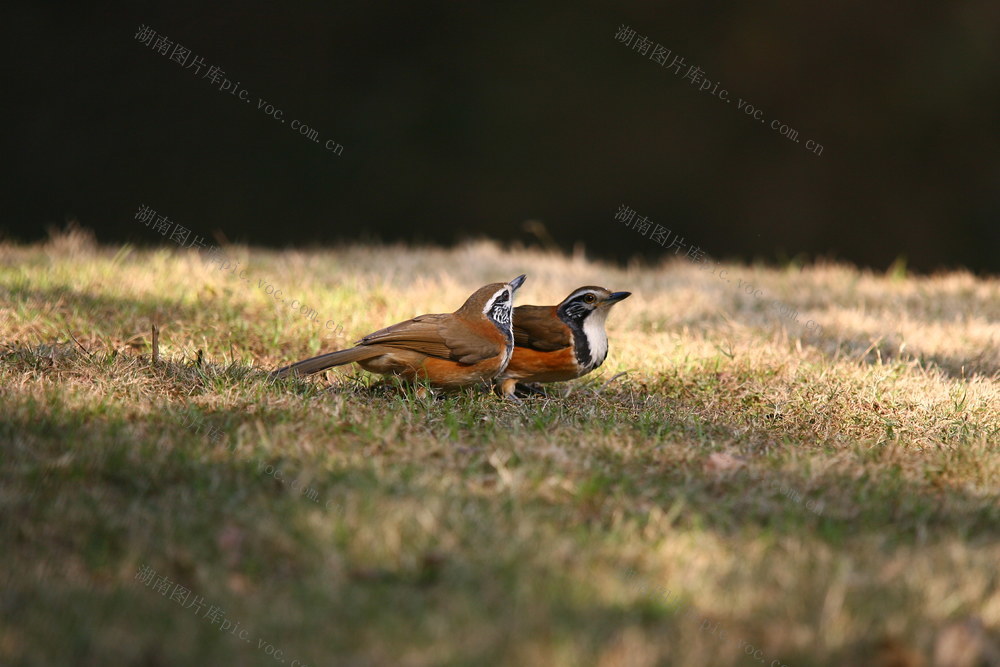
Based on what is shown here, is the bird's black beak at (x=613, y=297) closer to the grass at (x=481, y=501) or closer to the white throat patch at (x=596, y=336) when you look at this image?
the white throat patch at (x=596, y=336)

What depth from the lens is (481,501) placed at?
9.79 feet

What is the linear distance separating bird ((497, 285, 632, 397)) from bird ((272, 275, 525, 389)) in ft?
0.40

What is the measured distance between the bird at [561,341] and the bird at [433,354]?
12 centimetres

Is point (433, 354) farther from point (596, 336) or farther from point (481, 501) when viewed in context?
point (481, 501)

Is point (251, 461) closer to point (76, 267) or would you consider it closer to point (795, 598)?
point (795, 598)

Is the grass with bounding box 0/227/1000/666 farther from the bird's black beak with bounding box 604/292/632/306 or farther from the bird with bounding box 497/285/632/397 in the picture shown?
the bird's black beak with bounding box 604/292/632/306

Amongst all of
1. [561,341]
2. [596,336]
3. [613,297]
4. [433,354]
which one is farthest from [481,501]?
[613,297]

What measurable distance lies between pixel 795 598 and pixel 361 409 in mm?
1964

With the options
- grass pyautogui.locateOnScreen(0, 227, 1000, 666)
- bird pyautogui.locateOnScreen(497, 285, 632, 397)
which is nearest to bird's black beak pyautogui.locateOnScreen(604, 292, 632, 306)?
bird pyautogui.locateOnScreen(497, 285, 632, 397)

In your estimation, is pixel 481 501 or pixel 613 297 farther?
pixel 613 297

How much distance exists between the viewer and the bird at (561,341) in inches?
170

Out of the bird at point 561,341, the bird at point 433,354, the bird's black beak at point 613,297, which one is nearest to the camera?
the bird at point 433,354

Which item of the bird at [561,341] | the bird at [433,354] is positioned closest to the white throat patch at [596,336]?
the bird at [561,341]

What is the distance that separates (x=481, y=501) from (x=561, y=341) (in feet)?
4.75
